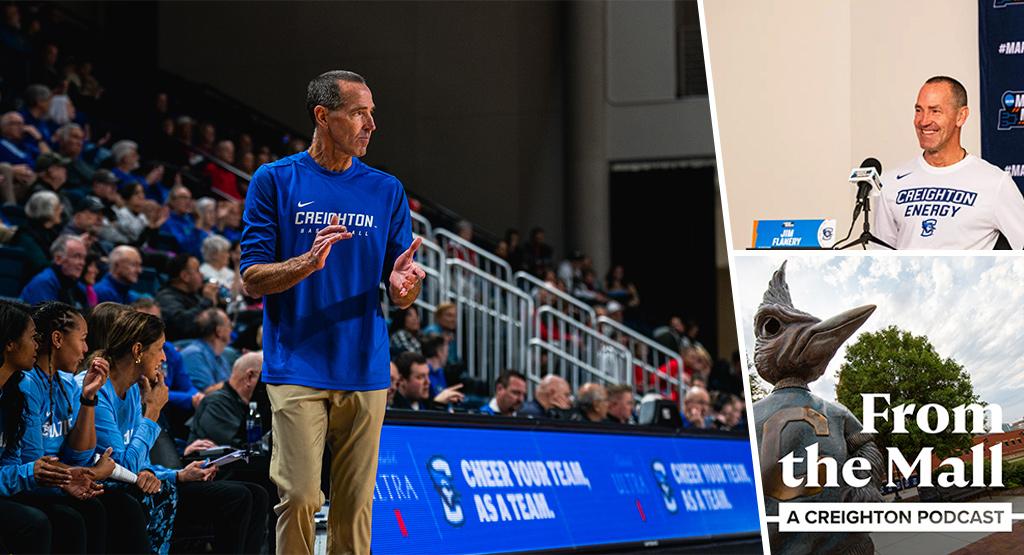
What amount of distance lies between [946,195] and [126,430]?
359 centimetres

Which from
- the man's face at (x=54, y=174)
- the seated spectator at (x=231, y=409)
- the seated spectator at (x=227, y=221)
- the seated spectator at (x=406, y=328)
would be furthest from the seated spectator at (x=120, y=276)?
the seated spectator at (x=227, y=221)

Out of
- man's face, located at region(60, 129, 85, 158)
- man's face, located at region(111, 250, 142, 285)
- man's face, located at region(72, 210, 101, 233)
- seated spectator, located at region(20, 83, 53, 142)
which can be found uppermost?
seated spectator, located at region(20, 83, 53, 142)

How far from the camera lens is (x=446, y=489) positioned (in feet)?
24.4

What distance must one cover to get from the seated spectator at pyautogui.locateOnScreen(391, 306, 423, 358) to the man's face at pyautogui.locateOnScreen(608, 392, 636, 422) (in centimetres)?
167

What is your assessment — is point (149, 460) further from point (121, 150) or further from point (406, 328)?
point (121, 150)

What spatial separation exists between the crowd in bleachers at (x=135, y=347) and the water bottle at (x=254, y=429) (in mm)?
21

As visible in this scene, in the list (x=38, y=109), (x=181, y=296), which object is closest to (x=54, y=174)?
(x=181, y=296)

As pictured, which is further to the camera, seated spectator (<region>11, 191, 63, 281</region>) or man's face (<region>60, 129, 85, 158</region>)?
man's face (<region>60, 129, 85, 158</region>)

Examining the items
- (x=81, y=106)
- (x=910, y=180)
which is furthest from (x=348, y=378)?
(x=81, y=106)

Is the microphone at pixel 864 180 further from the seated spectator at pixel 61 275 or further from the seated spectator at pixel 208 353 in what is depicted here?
the seated spectator at pixel 61 275

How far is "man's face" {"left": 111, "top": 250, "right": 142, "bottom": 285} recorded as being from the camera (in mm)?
9039

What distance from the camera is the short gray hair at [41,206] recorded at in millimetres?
9641

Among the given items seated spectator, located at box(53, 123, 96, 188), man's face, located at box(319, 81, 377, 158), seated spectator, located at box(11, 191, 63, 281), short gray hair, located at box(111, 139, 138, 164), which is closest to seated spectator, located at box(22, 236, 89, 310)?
seated spectator, located at box(11, 191, 63, 281)

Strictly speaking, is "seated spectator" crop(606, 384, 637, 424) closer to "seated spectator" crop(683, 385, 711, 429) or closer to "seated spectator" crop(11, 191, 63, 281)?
"seated spectator" crop(683, 385, 711, 429)
